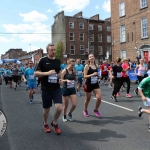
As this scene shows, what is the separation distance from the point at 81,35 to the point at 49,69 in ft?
154

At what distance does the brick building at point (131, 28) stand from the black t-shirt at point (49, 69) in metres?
19.4

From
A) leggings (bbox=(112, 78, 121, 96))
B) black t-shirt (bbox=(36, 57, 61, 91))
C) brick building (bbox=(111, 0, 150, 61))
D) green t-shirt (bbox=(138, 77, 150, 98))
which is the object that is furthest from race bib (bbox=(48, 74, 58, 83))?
brick building (bbox=(111, 0, 150, 61))

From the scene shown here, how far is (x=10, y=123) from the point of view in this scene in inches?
245

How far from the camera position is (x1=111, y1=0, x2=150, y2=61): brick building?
945 inches

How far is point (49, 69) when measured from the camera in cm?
497

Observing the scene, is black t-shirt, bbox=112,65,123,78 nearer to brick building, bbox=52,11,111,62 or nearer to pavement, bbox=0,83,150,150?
pavement, bbox=0,83,150,150

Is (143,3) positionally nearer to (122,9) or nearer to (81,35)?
(122,9)

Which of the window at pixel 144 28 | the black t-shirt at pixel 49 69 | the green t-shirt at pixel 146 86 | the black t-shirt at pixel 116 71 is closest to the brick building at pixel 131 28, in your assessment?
the window at pixel 144 28

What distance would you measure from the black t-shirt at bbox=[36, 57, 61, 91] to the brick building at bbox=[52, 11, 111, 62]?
4287 centimetres

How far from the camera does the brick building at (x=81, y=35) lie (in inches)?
1956

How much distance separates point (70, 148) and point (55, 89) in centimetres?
142

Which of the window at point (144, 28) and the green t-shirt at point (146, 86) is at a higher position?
the window at point (144, 28)

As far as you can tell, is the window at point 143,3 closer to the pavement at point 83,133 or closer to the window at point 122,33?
the window at point 122,33

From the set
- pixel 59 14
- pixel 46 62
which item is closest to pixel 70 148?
pixel 46 62
